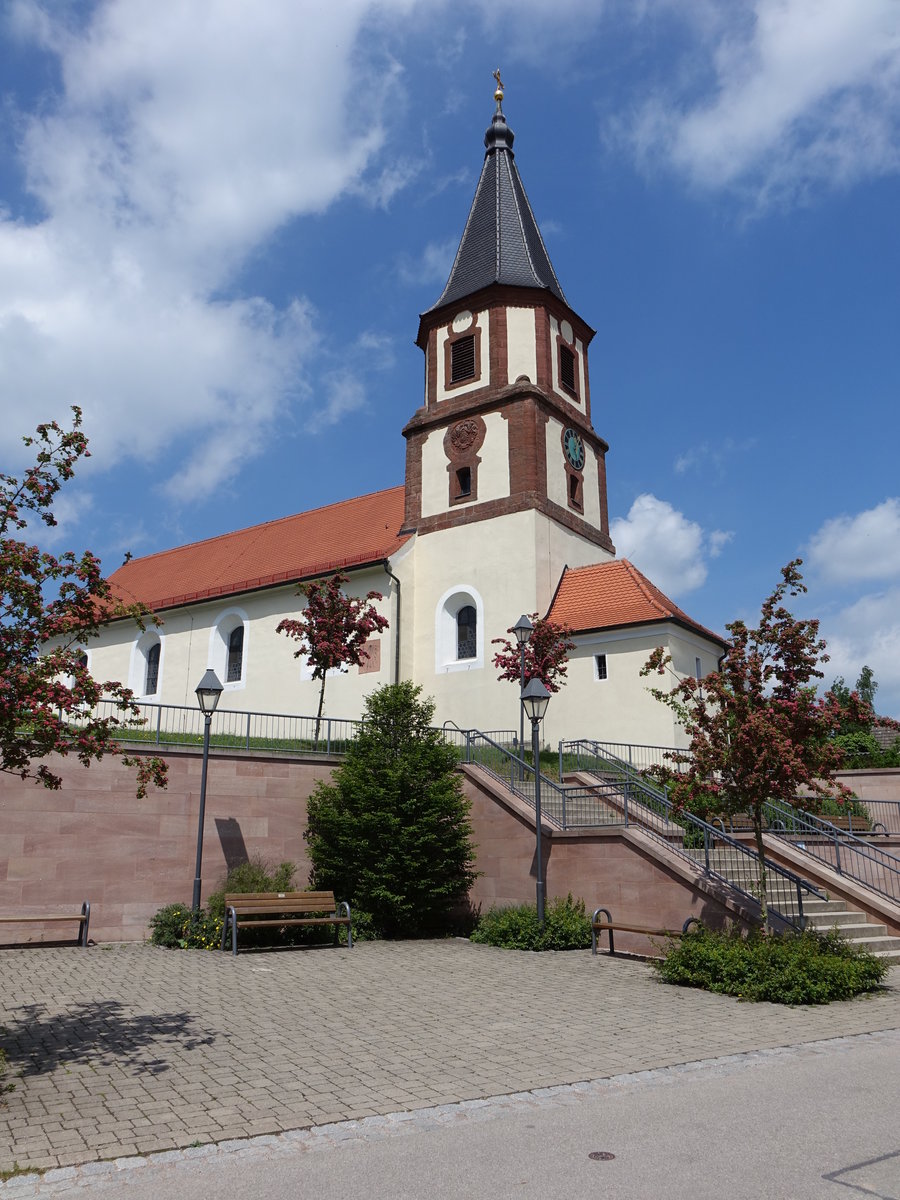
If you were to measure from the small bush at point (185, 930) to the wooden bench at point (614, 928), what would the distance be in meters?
5.79

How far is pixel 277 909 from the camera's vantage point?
14945mm

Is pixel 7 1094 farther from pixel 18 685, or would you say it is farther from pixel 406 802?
pixel 406 802

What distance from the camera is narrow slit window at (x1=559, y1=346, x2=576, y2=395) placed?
103 feet

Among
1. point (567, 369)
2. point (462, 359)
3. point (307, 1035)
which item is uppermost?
point (462, 359)

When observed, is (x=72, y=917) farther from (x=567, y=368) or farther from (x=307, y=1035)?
(x=567, y=368)

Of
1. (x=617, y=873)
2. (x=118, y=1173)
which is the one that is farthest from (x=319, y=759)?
(x=118, y=1173)

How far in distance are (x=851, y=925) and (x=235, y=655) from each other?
22.7m

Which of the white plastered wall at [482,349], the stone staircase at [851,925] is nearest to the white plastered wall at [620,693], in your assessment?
the stone staircase at [851,925]

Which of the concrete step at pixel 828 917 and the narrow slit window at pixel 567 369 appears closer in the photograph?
the concrete step at pixel 828 917

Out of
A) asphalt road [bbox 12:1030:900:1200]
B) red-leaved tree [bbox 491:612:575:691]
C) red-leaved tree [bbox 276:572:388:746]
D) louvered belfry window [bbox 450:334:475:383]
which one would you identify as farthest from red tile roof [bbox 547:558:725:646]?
asphalt road [bbox 12:1030:900:1200]

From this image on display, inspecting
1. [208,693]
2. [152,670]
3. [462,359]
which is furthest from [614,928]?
[152,670]

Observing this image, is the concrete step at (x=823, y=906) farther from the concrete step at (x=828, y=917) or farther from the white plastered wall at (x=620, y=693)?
the white plastered wall at (x=620, y=693)

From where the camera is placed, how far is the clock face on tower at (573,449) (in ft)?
99.7

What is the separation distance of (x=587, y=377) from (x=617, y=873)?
2146 cm
